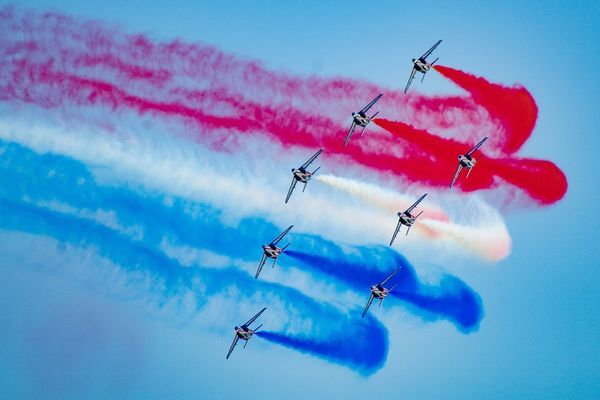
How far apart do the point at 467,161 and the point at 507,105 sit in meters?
4.46

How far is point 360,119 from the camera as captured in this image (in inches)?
1348

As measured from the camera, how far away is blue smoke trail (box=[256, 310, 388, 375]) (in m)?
34.8

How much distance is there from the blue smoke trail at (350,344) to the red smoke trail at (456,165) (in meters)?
10.7

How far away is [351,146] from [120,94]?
15013 mm

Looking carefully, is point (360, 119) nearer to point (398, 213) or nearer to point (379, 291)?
point (398, 213)

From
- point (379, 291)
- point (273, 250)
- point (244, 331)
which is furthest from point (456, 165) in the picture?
point (244, 331)

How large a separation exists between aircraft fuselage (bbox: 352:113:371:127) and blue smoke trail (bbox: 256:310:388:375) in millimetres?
12921

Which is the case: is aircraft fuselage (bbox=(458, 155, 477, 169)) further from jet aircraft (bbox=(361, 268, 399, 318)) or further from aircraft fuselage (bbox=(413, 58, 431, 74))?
jet aircraft (bbox=(361, 268, 399, 318))

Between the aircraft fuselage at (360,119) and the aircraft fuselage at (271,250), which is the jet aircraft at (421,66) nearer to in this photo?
the aircraft fuselage at (360,119)

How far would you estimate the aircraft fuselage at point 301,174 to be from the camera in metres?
34.9

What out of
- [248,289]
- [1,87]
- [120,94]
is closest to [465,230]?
[248,289]

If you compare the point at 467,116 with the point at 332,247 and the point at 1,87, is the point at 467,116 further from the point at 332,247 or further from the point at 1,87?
the point at 1,87

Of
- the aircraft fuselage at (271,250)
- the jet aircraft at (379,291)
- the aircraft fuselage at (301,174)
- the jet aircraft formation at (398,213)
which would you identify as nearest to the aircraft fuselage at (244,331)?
the jet aircraft formation at (398,213)

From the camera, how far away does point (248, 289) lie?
1372 inches
